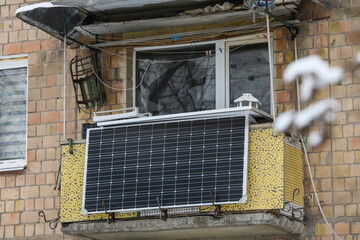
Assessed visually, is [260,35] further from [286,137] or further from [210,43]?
[286,137]

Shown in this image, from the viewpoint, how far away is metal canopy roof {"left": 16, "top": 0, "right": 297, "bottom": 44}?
351 inches

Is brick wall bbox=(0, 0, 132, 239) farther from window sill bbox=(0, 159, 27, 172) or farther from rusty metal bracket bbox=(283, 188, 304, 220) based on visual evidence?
rusty metal bracket bbox=(283, 188, 304, 220)

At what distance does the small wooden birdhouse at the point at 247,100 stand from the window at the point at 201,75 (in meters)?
0.66

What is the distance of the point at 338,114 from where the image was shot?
8.52 meters

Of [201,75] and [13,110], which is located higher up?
[201,75]

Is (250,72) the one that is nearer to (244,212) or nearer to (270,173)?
(270,173)

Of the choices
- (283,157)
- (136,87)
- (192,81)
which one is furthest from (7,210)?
(283,157)

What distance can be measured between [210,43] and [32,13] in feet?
7.48

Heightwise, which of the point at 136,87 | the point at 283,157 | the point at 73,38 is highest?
the point at 73,38

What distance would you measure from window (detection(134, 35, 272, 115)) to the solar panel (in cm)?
101

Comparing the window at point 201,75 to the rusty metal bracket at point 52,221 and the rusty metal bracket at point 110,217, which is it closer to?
the rusty metal bracket at point 110,217

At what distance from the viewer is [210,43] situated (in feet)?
31.4

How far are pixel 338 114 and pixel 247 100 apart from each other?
109cm

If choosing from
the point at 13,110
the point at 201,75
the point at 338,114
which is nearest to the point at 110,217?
the point at 201,75
